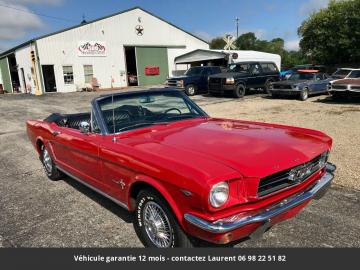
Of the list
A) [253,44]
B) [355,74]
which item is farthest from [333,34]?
[253,44]

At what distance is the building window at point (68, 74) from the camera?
26984mm

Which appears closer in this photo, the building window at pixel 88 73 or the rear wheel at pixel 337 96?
the rear wheel at pixel 337 96

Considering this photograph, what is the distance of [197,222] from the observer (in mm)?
2547

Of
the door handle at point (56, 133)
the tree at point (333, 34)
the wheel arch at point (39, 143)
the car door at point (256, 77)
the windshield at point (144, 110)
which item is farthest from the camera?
the tree at point (333, 34)

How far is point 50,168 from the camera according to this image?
18.1 feet

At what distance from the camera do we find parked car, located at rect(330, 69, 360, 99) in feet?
45.3

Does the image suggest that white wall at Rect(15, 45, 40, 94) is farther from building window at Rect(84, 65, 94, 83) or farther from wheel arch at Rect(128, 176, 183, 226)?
wheel arch at Rect(128, 176, 183, 226)

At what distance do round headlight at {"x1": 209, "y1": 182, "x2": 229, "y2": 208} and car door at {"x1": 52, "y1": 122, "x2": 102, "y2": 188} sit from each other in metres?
1.72

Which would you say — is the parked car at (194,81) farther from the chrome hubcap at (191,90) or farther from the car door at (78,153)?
the car door at (78,153)

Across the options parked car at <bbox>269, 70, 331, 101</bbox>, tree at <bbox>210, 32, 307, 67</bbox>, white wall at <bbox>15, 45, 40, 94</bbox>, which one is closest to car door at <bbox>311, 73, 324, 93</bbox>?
parked car at <bbox>269, 70, 331, 101</bbox>

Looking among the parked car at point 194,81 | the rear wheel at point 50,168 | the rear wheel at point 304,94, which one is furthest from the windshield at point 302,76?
the rear wheel at point 50,168

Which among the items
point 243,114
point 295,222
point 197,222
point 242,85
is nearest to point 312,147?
point 295,222

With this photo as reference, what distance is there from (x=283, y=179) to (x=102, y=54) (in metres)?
28.1

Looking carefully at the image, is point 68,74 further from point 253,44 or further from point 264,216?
point 253,44
